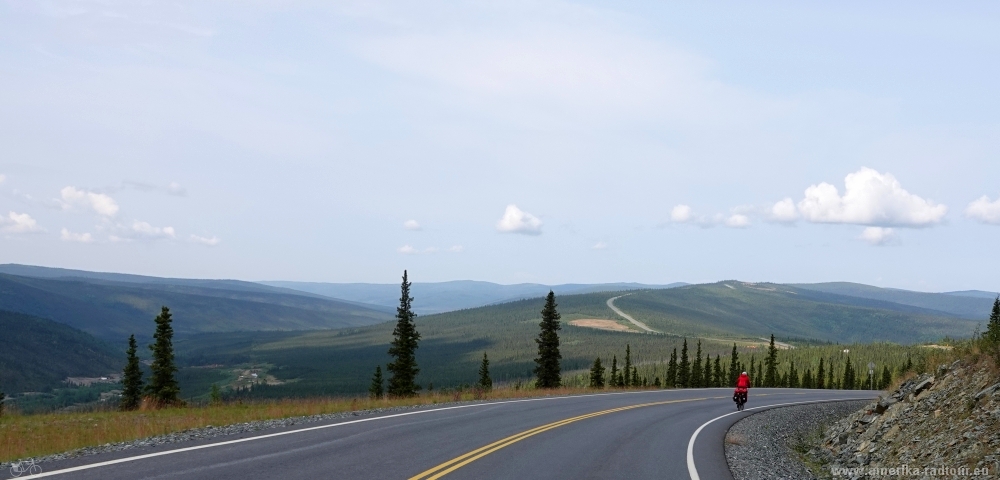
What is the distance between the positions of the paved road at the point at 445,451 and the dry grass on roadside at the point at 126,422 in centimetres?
235

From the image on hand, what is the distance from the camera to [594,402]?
28.5 metres

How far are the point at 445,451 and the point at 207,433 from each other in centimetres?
588

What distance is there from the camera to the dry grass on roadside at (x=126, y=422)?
13523mm

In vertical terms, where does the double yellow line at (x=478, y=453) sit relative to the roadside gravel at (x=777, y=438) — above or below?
above

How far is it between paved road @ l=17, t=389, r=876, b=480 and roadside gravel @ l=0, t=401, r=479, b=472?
25.6 inches

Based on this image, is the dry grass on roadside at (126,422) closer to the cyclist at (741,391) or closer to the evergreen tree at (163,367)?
the cyclist at (741,391)

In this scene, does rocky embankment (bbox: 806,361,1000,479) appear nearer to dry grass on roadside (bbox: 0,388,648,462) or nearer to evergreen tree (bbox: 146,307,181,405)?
dry grass on roadside (bbox: 0,388,648,462)

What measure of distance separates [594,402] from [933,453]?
54.6 ft

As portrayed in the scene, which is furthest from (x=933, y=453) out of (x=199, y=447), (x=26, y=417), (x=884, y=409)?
(x=26, y=417)

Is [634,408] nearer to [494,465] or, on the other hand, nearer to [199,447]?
[494,465]

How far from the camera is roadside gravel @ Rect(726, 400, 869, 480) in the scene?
47.3 ft

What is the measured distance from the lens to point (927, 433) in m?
14.4

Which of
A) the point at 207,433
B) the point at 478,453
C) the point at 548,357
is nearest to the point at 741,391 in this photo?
the point at 478,453

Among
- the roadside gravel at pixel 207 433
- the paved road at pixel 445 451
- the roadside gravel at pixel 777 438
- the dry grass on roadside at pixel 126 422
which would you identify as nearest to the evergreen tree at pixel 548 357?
the roadside gravel at pixel 777 438
